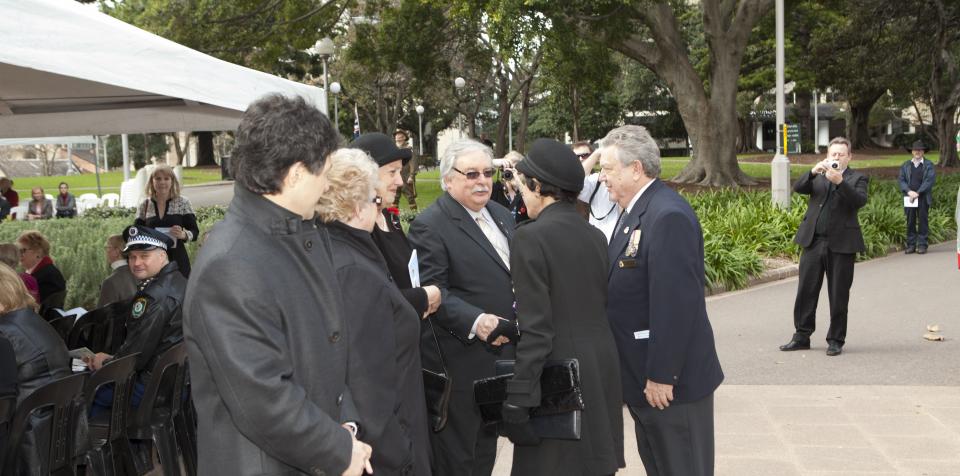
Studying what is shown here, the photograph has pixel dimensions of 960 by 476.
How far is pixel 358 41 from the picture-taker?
1116 inches

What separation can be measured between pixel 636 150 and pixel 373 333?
1.82m

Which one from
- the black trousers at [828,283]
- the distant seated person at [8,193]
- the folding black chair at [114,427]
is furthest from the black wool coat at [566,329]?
the distant seated person at [8,193]

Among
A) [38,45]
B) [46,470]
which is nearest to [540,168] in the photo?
[38,45]

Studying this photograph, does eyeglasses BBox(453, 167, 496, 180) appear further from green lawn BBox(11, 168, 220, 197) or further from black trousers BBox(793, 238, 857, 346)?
green lawn BBox(11, 168, 220, 197)

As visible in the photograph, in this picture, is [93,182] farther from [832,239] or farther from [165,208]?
[832,239]

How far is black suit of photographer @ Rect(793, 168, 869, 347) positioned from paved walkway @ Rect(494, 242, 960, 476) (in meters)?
0.54

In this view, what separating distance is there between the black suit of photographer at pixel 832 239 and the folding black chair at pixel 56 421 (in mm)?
6421

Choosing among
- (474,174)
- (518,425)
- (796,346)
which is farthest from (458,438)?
(796,346)

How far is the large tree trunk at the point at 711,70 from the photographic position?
1005 inches

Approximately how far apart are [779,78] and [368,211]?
17956mm

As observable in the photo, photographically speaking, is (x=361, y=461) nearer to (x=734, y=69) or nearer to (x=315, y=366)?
(x=315, y=366)

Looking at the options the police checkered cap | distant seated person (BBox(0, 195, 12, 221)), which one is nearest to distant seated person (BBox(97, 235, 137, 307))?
the police checkered cap

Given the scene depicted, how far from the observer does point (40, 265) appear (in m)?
7.16

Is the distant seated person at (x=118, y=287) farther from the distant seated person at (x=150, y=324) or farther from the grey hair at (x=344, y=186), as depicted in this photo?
the grey hair at (x=344, y=186)
